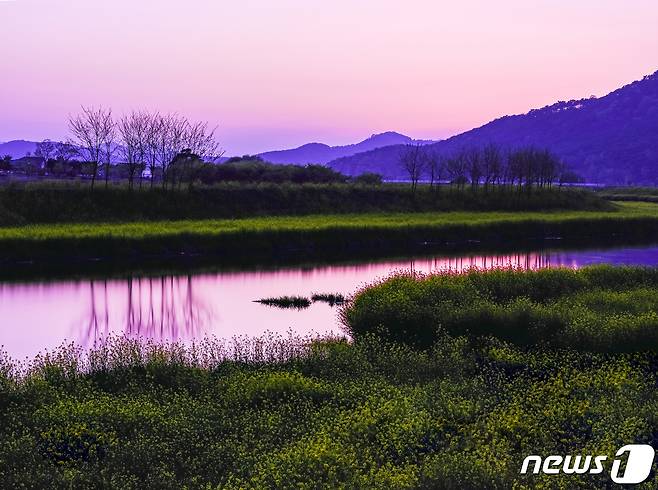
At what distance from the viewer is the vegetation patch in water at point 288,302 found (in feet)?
109

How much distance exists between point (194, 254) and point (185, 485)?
129ft

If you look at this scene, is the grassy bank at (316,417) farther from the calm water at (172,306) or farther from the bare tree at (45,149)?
the bare tree at (45,149)

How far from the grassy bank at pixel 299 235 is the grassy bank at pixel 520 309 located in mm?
23766

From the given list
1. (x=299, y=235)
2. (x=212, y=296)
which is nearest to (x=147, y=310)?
(x=212, y=296)

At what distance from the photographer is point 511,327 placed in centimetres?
2297

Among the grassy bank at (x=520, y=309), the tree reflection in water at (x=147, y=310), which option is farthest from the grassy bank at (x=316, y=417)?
the tree reflection in water at (x=147, y=310)

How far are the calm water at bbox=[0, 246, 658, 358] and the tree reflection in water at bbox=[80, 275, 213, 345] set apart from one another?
0.12ft

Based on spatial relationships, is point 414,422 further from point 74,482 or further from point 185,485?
point 74,482

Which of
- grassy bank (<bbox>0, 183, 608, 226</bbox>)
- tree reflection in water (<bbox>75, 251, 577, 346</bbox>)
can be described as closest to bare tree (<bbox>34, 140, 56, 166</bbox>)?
grassy bank (<bbox>0, 183, 608, 226</bbox>)

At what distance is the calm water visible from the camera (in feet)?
89.7

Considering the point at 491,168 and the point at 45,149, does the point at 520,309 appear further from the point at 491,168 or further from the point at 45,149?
the point at 45,149

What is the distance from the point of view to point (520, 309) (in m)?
23.6

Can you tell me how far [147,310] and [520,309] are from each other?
1704cm

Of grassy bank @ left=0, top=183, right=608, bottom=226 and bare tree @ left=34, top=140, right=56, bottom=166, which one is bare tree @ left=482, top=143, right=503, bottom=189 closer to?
grassy bank @ left=0, top=183, right=608, bottom=226
